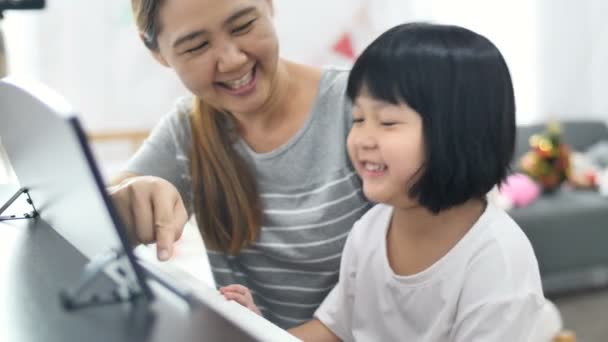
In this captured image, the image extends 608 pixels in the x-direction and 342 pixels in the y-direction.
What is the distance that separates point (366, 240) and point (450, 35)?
315mm

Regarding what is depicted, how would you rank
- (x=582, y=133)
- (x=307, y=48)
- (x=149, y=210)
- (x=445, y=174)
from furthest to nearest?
(x=582, y=133) → (x=307, y=48) → (x=445, y=174) → (x=149, y=210)

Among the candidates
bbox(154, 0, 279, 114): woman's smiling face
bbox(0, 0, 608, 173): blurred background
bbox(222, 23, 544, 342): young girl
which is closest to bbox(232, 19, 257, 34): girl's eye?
bbox(154, 0, 279, 114): woman's smiling face

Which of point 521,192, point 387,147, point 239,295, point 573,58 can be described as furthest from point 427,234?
point 573,58

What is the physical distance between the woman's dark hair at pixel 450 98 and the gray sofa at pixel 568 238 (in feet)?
6.08

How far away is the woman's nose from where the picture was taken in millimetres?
981

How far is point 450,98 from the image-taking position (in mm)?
844

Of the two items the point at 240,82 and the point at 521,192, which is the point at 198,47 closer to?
the point at 240,82

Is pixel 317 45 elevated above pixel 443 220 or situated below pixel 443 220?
below

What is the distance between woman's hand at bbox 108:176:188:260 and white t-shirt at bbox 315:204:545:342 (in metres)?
0.31

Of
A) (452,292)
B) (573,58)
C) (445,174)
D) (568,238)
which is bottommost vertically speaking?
(568,238)

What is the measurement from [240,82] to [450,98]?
1.09 feet

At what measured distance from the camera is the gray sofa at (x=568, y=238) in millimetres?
2682

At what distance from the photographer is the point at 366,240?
1.00 metres

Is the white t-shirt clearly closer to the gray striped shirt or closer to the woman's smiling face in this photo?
the gray striped shirt
